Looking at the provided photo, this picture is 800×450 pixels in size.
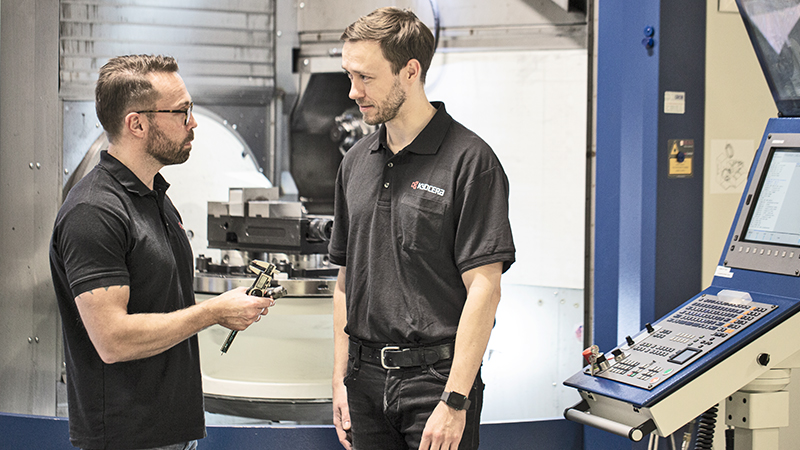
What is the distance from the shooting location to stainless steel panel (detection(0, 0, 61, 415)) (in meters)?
3.14

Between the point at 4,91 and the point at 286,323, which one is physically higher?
the point at 4,91

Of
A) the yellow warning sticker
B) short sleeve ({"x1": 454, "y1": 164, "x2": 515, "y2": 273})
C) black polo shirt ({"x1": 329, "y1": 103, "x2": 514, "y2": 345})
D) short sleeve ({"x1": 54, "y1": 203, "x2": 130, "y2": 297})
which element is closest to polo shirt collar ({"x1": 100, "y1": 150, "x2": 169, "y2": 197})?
short sleeve ({"x1": 54, "y1": 203, "x2": 130, "y2": 297})

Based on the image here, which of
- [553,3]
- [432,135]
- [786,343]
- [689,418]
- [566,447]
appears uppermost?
[553,3]

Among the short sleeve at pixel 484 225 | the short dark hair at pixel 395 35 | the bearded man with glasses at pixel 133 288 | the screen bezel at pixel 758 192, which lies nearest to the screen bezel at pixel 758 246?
the screen bezel at pixel 758 192

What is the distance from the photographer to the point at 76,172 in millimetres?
3252

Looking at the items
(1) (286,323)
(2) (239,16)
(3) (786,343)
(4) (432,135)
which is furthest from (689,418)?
(2) (239,16)

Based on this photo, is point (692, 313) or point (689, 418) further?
point (692, 313)

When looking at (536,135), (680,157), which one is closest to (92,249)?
(680,157)

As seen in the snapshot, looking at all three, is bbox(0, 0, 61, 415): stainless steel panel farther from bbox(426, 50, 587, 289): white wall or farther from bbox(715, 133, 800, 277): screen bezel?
bbox(715, 133, 800, 277): screen bezel

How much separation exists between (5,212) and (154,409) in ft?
6.83

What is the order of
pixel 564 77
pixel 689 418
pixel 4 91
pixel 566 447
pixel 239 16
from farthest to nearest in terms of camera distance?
pixel 239 16 → pixel 4 91 → pixel 564 77 → pixel 566 447 → pixel 689 418

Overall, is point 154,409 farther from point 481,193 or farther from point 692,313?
point 692,313

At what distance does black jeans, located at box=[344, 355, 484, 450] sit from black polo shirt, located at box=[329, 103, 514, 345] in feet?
0.24

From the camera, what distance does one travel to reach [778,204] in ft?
5.80
